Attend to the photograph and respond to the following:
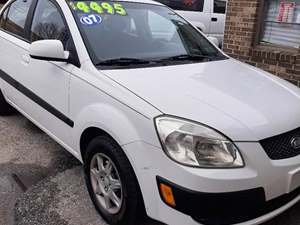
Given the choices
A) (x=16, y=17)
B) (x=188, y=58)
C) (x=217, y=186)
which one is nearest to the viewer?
(x=217, y=186)

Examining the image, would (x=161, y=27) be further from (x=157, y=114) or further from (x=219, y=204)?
(x=219, y=204)

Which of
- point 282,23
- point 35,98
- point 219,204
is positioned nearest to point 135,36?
point 35,98

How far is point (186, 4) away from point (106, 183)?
6.34 metres

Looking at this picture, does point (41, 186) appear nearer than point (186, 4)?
Yes

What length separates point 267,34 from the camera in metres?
5.75

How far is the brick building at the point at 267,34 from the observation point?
534cm

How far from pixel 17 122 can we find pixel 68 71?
2.03 m

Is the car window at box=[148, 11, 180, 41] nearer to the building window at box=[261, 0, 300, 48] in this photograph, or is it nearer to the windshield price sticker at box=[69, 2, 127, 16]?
the windshield price sticker at box=[69, 2, 127, 16]

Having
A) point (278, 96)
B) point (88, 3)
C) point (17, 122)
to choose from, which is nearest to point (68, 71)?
point (88, 3)

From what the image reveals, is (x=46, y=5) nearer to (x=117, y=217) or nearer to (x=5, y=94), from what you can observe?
(x=5, y=94)

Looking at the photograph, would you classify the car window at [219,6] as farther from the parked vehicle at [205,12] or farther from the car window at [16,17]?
the car window at [16,17]

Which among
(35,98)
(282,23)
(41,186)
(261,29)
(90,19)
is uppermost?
(90,19)

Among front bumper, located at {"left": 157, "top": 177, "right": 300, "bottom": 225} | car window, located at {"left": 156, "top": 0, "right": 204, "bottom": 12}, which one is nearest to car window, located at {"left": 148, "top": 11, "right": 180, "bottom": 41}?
front bumper, located at {"left": 157, "top": 177, "right": 300, "bottom": 225}

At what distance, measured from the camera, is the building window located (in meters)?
5.38
